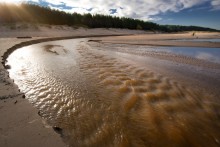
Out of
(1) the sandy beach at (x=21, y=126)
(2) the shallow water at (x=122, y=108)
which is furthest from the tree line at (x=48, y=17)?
(1) the sandy beach at (x=21, y=126)

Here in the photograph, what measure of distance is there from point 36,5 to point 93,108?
119ft

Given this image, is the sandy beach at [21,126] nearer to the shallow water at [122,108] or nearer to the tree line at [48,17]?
the shallow water at [122,108]

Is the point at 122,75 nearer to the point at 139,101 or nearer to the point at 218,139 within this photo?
the point at 139,101

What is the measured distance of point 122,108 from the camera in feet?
10.8

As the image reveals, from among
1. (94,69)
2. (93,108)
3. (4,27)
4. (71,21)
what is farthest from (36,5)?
(93,108)

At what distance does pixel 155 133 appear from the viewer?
2631mm

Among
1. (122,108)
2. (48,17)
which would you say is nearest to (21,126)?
(122,108)

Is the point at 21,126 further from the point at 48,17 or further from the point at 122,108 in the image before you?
the point at 48,17

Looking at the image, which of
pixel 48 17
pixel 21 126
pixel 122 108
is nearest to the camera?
pixel 21 126

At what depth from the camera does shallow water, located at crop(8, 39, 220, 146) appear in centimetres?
251

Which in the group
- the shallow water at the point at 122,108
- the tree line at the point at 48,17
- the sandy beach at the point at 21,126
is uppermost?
the tree line at the point at 48,17

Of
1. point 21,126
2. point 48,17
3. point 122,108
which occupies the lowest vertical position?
point 122,108

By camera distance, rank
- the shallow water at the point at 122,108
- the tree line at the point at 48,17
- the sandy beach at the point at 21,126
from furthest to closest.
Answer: the tree line at the point at 48,17, the shallow water at the point at 122,108, the sandy beach at the point at 21,126

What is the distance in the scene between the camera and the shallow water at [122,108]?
2512 millimetres
